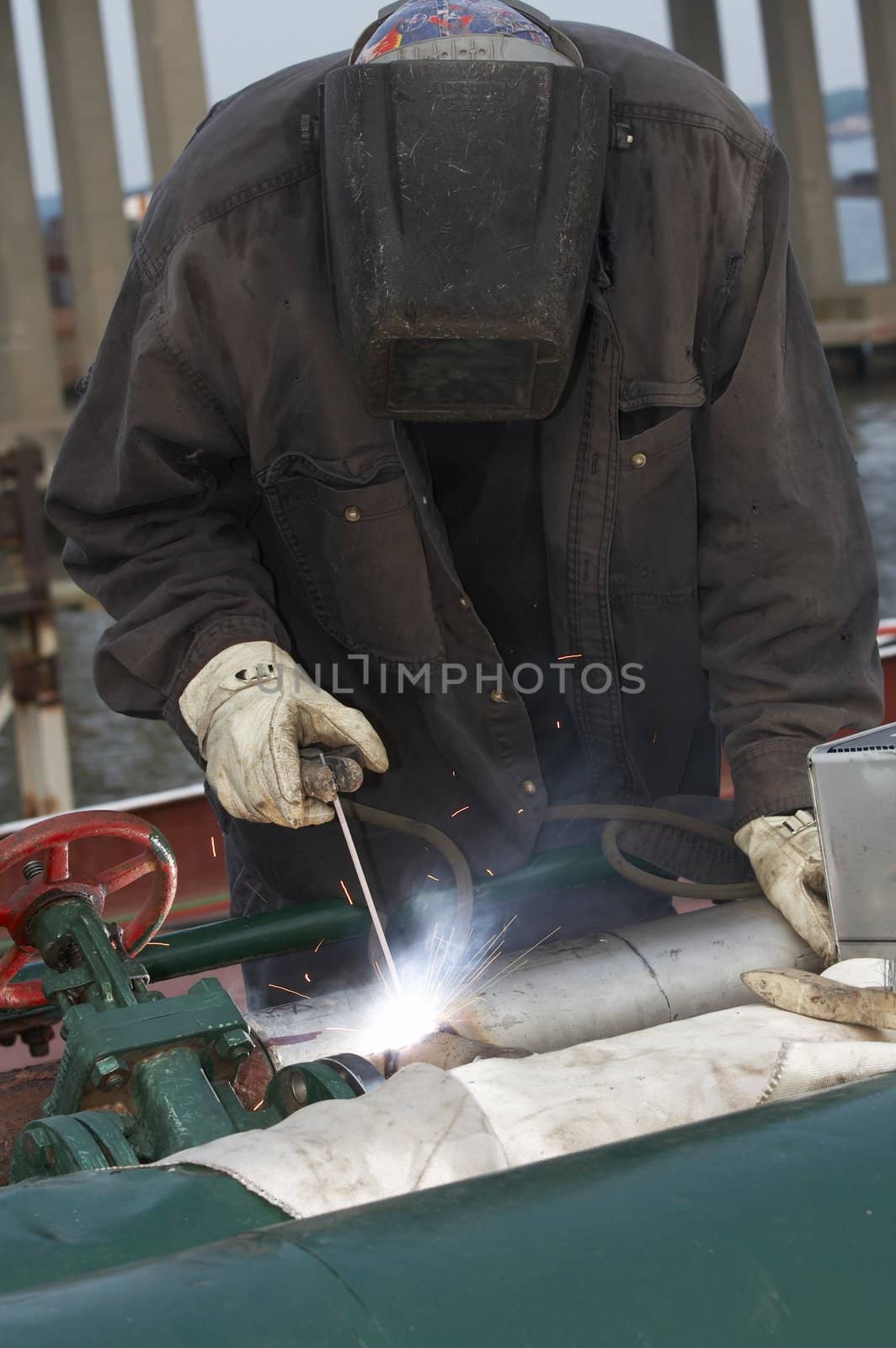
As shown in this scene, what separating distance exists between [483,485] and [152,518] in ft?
1.65

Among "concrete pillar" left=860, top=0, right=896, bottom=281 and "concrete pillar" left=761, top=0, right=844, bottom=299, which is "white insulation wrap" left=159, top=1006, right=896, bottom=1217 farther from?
"concrete pillar" left=860, top=0, right=896, bottom=281

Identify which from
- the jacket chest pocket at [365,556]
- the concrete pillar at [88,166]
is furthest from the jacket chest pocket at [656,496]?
the concrete pillar at [88,166]

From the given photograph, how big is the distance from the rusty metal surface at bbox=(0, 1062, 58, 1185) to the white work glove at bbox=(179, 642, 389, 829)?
16.0 inches

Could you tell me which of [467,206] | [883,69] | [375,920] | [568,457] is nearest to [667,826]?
[375,920]

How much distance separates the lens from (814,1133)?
892 millimetres

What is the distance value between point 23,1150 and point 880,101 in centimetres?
A: 2564

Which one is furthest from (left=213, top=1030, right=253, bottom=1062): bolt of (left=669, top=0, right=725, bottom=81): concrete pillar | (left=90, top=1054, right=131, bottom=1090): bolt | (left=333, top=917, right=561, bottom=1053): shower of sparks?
(left=669, top=0, right=725, bottom=81): concrete pillar

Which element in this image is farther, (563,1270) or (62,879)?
(62,879)

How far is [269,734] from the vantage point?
1.80 m

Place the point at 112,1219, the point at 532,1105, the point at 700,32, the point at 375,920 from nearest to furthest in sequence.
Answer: the point at 112,1219 → the point at 532,1105 → the point at 375,920 → the point at 700,32

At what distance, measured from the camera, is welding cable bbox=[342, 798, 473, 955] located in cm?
192

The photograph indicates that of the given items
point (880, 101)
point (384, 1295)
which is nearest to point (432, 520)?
point (384, 1295)

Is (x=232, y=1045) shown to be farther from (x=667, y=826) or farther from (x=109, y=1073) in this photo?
(x=667, y=826)

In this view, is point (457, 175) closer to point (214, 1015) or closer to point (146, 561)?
point (146, 561)
